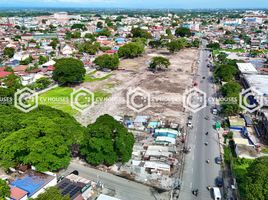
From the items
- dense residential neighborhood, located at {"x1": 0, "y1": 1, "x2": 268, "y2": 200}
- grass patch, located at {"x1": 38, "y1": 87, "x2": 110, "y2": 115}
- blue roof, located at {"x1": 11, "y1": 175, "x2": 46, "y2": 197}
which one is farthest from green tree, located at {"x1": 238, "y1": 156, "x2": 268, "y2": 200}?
grass patch, located at {"x1": 38, "y1": 87, "x2": 110, "y2": 115}

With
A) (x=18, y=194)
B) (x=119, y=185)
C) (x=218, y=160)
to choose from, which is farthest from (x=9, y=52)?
(x=218, y=160)

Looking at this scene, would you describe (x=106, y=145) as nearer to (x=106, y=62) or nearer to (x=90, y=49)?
(x=106, y=62)

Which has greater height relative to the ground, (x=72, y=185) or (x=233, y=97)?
(x=233, y=97)

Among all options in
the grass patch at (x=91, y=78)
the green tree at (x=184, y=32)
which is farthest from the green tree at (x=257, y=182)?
the green tree at (x=184, y=32)

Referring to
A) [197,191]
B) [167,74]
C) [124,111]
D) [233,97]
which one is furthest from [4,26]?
[197,191]

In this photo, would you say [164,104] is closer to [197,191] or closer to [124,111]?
[124,111]

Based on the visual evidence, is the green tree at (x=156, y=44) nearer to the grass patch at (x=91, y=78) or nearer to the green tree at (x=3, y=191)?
the grass patch at (x=91, y=78)
